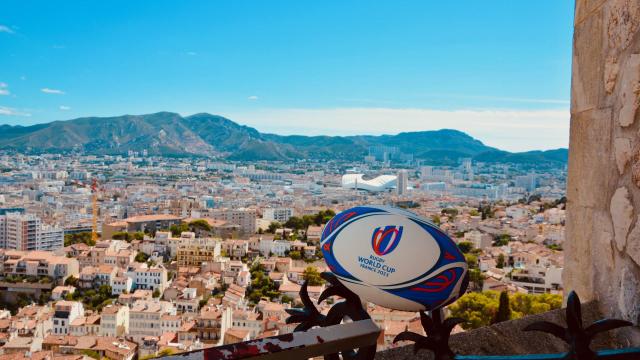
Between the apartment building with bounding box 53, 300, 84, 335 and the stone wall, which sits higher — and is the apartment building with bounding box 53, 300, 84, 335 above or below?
below

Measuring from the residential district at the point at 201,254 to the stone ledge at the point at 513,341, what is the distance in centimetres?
12

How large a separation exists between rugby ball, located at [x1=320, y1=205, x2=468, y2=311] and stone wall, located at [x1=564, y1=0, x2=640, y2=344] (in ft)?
0.87

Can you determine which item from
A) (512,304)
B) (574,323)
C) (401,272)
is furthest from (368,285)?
(512,304)

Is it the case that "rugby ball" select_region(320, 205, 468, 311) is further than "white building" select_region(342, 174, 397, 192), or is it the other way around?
"white building" select_region(342, 174, 397, 192)

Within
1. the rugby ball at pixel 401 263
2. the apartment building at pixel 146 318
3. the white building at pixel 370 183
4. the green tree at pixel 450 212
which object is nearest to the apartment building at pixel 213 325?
the apartment building at pixel 146 318

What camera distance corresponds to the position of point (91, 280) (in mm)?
19125

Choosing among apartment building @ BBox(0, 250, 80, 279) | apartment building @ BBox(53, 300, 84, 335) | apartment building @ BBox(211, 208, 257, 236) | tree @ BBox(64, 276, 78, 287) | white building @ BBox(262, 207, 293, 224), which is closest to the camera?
apartment building @ BBox(53, 300, 84, 335)

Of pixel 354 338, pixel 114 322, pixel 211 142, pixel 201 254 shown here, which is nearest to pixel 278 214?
pixel 201 254

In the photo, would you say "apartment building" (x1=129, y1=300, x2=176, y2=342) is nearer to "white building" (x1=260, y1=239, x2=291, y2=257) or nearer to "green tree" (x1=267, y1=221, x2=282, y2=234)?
"white building" (x1=260, y1=239, x2=291, y2=257)

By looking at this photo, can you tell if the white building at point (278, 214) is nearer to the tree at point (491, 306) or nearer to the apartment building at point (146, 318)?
the apartment building at point (146, 318)

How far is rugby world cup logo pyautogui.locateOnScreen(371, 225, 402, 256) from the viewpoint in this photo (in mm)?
725

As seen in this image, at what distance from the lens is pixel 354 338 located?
582 millimetres

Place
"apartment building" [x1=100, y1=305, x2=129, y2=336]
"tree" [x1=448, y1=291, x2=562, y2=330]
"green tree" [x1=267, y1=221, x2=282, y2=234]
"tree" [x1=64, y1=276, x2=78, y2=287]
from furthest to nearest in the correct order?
"green tree" [x1=267, y1=221, x2=282, y2=234] → "tree" [x1=64, y1=276, x2=78, y2=287] → "apartment building" [x1=100, y1=305, x2=129, y2=336] → "tree" [x1=448, y1=291, x2=562, y2=330]

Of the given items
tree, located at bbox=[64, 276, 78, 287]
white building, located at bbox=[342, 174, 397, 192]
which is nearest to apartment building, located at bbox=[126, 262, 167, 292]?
tree, located at bbox=[64, 276, 78, 287]
